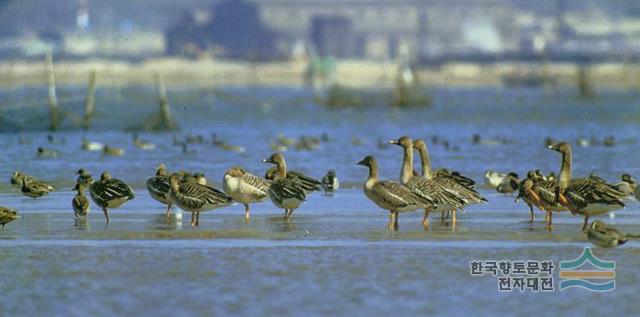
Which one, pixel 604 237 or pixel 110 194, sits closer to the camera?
pixel 604 237

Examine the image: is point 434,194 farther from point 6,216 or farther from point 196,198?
point 6,216

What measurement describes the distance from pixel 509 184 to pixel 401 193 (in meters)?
5.37

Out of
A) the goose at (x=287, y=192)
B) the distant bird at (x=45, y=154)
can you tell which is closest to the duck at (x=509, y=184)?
the goose at (x=287, y=192)

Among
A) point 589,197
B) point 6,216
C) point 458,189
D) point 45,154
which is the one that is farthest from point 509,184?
point 45,154

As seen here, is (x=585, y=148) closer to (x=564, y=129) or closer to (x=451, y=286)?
(x=564, y=129)

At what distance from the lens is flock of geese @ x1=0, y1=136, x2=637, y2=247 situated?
2003cm

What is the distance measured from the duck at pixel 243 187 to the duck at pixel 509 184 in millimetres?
4251

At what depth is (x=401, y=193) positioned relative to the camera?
20.2 meters

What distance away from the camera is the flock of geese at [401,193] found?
20.0m

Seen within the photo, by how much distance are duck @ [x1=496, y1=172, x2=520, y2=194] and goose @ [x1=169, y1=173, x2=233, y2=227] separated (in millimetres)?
5279

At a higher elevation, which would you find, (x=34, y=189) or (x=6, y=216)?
(x=34, y=189)

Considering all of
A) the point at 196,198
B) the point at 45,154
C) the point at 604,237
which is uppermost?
the point at 45,154

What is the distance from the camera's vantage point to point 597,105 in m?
94.4

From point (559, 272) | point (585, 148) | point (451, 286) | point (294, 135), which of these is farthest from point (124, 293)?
point (294, 135)
